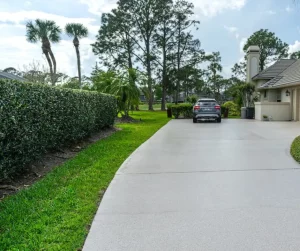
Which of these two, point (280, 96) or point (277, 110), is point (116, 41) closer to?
point (280, 96)

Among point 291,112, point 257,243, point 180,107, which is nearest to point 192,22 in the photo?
point 180,107

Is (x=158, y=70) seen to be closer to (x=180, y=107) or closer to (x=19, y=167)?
(x=180, y=107)

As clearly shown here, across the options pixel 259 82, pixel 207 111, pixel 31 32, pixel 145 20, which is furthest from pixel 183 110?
pixel 31 32

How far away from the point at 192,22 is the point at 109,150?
116 feet

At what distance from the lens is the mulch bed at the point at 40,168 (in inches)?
205

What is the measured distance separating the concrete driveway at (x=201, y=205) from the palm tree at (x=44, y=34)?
30.4 m

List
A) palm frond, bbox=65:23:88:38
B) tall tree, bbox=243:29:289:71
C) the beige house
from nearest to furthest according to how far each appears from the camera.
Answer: the beige house
palm frond, bbox=65:23:88:38
tall tree, bbox=243:29:289:71

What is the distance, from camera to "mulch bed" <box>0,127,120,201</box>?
5.22 m

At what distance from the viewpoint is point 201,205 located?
13.8 ft

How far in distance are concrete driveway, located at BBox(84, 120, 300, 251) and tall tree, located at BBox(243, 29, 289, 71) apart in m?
42.4

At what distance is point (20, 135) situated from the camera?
5480 millimetres

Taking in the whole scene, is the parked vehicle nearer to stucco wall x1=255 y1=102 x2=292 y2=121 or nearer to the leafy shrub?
stucco wall x1=255 y1=102 x2=292 y2=121

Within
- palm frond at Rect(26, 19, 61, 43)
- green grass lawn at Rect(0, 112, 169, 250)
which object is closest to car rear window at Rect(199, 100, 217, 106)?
green grass lawn at Rect(0, 112, 169, 250)

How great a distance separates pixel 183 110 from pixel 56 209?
2055cm
